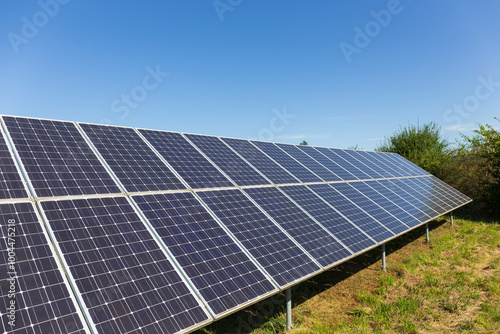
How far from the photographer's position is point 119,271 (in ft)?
18.8

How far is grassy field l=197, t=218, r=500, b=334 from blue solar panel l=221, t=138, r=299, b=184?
4.24 m

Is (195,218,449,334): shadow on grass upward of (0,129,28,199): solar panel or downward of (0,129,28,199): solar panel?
downward

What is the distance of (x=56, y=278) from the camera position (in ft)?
16.7

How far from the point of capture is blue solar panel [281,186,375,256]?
10375 millimetres

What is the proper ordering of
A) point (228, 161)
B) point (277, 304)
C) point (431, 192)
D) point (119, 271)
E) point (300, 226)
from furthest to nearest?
point (431, 192) → point (228, 161) → point (277, 304) → point (300, 226) → point (119, 271)

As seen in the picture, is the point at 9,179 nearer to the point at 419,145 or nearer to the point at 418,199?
the point at 418,199

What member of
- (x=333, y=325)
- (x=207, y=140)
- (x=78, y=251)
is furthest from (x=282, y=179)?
(x=78, y=251)

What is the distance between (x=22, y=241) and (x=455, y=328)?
11.1 metres

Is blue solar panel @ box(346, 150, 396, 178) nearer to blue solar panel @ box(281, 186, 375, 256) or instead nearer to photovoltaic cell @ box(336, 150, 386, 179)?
photovoltaic cell @ box(336, 150, 386, 179)

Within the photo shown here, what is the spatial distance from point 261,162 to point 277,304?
19.1ft

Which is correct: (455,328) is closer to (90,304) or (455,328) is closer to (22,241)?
(90,304)

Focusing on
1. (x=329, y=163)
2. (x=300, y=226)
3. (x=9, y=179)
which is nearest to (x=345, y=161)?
(x=329, y=163)

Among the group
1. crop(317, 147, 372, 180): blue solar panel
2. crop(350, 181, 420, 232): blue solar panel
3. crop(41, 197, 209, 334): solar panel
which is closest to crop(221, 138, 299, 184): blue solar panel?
crop(350, 181, 420, 232): blue solar panel

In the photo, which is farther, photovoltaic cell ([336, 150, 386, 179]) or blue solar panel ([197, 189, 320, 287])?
photovoltaic cell ([336, 150, 386, 179])
